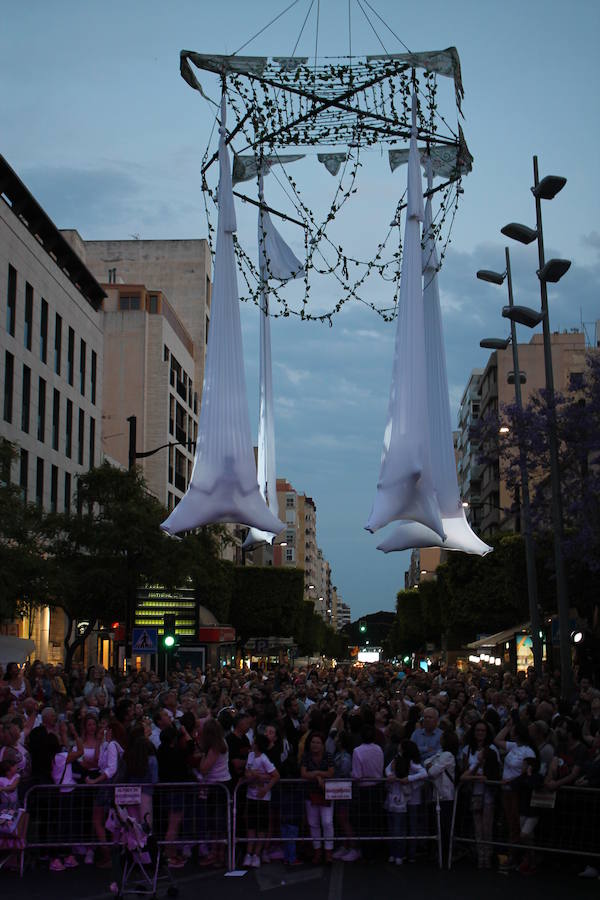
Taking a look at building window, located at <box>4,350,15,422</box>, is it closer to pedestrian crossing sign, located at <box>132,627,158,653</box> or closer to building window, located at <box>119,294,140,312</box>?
pedestrian crossing sign, located at <box>132,627,158,653</box>

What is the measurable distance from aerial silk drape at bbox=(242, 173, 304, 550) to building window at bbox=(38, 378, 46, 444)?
27.3m

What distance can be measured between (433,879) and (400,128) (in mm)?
11592

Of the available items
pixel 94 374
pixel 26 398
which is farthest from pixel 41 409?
pixel 94 374

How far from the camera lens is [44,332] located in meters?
46.5

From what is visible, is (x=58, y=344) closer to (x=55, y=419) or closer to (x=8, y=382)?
(x=55, y=419)

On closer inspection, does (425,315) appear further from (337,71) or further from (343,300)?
(337,71)

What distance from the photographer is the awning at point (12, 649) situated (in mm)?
29166

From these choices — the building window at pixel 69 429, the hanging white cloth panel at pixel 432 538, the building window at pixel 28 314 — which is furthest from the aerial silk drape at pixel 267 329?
the building window at pixel 69 429

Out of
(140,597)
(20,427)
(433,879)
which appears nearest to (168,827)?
(433,879)

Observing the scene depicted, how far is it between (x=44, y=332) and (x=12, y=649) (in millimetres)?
19487

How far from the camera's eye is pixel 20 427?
4250cm

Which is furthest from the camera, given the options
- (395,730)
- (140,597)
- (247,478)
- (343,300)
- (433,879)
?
(140,597)

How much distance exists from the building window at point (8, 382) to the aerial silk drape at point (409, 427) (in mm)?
26427

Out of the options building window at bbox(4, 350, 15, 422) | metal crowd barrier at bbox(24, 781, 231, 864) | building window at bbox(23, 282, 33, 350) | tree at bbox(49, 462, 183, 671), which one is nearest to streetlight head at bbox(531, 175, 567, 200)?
metal crowd barrier at bbox(24, 781, 231, 864)
